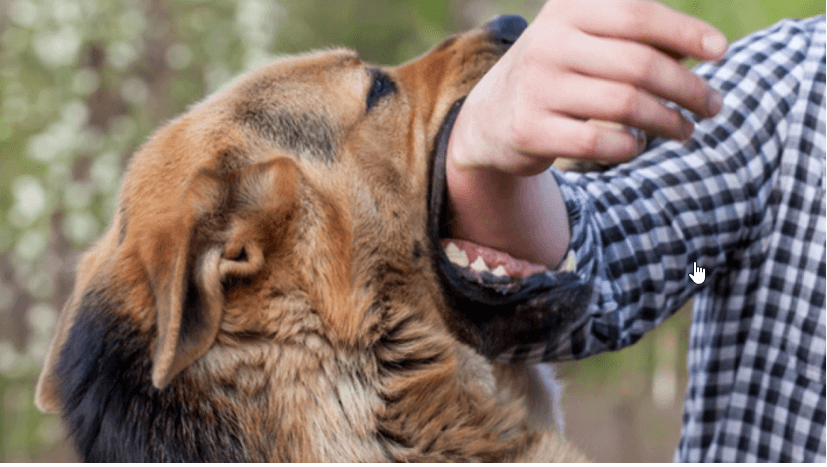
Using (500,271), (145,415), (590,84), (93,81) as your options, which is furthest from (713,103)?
(93,81)

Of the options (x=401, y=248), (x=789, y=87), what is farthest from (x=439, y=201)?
(x=789, y=87)

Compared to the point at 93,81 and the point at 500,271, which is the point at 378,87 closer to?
the point at 500,271

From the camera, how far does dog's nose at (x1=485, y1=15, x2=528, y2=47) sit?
1.57 meters

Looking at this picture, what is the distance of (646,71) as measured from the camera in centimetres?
79

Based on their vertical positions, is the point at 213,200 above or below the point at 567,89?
below

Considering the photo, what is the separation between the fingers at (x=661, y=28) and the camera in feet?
2.51

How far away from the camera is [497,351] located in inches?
59.8

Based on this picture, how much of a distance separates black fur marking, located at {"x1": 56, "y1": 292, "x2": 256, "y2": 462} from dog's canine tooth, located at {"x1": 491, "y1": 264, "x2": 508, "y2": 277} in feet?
1.87

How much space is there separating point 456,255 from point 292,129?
43cm

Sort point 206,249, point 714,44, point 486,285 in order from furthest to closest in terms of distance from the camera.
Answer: point 486,285, point 206,249, point 714,44

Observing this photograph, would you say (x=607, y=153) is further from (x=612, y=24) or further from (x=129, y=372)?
(x=129, y=372)

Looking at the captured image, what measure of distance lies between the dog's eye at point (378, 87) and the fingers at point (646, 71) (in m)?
0.71

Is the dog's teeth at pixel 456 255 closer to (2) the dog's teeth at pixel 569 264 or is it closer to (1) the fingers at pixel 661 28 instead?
(2) the dog's teeth at pixel 569 264

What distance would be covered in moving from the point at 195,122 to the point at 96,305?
411 millimetres
